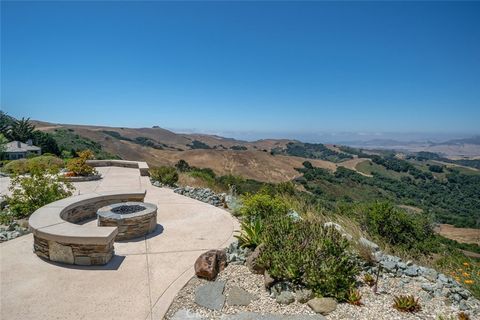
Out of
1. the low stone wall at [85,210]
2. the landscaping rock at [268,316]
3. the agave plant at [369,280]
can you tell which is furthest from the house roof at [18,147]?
the agave plant at [369,280]

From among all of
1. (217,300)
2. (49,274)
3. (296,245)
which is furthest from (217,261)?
(49,274)

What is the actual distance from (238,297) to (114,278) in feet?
6.46

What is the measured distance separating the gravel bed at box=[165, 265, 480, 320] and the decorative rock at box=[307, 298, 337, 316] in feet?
0.18

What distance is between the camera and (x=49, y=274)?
4.43m

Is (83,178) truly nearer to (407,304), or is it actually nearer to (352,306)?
(352,306)

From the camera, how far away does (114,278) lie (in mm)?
4422

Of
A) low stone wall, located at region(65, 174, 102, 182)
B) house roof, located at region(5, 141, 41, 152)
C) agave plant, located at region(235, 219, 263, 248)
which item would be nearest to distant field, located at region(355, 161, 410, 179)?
house roof, located at region(5, 141, 41, 152)

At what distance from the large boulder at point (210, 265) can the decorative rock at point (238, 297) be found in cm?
48

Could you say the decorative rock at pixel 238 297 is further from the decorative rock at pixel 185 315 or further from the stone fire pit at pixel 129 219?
the stone fire pit at pixel 129 219

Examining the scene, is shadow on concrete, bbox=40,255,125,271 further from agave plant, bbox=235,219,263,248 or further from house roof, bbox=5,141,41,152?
house roof, bbox=5,141,41,152

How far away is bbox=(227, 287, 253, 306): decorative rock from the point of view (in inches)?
151

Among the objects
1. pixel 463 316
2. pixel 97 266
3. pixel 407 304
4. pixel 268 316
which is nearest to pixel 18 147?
pixel 97 266

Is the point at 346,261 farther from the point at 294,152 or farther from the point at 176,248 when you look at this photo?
the point at 294,152

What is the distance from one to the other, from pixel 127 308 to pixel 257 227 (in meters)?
2.53
